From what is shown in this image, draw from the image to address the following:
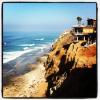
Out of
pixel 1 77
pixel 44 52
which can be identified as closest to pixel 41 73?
pixel 44 52

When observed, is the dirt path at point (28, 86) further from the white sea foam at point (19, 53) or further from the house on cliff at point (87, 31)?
the house on cliff at point (87, 31)

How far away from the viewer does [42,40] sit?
54.9 inches

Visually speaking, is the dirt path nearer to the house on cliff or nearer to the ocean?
the ocean

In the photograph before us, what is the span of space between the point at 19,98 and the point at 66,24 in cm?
55

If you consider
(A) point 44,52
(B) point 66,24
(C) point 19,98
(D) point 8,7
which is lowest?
(C) point 19,98

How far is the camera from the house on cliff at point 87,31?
4.57 feet

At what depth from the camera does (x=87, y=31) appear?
55.1 inches

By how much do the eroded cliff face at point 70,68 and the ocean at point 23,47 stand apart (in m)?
0.06

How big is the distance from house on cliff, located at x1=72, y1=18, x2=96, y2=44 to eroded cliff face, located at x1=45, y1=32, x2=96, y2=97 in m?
0.03

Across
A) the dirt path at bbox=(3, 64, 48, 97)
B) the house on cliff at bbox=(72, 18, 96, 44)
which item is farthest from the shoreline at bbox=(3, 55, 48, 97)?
the house on cliff at bbox=(72, 18, 96, 44)

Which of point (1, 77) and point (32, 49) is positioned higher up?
point (32, 49)

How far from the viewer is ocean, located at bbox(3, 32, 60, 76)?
139cm

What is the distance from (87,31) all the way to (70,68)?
25cm

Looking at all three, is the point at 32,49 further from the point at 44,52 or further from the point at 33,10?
Answer: the point at 33,10
